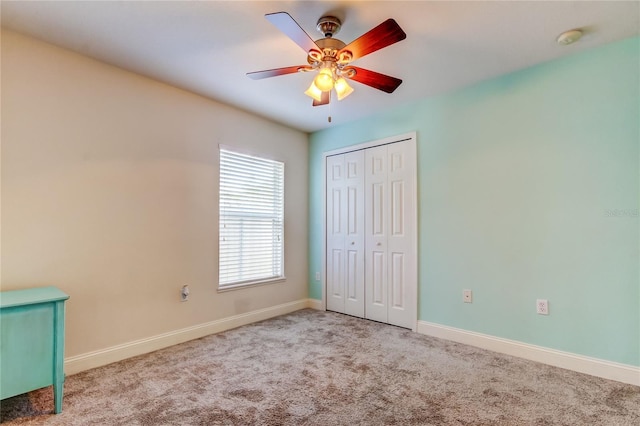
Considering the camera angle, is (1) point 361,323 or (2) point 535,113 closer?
(2) point 535,113

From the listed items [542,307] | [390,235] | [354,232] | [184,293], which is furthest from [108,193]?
[542,307]

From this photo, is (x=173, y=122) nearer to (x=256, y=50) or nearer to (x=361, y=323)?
(x=256, y=50)

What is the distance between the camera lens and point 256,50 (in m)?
2.44

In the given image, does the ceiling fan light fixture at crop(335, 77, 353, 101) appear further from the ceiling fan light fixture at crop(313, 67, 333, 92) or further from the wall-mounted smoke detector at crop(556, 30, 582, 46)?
the wall-mounted smoke detector at crop(556, 30, 582, 46)

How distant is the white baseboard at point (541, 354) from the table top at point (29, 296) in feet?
10.1

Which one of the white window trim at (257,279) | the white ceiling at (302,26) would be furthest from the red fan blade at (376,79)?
the white window trim at (257,279)

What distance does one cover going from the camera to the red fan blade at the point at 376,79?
2.14 m

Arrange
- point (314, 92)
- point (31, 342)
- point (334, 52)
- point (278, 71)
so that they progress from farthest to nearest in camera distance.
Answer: point (314, 92) → point (278, 71) → point (334, 52) → point (31, 342)

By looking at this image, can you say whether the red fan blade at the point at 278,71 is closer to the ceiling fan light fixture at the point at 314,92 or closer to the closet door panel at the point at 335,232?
the ceiling fan light fixture at the point at 314,92

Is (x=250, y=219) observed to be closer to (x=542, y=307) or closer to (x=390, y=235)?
(x=390, y=235)

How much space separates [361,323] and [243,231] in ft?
5.66

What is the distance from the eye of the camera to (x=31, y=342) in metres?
1.87

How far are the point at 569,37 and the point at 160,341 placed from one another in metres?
4.05

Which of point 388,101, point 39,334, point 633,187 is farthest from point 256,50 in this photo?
point 633,187
